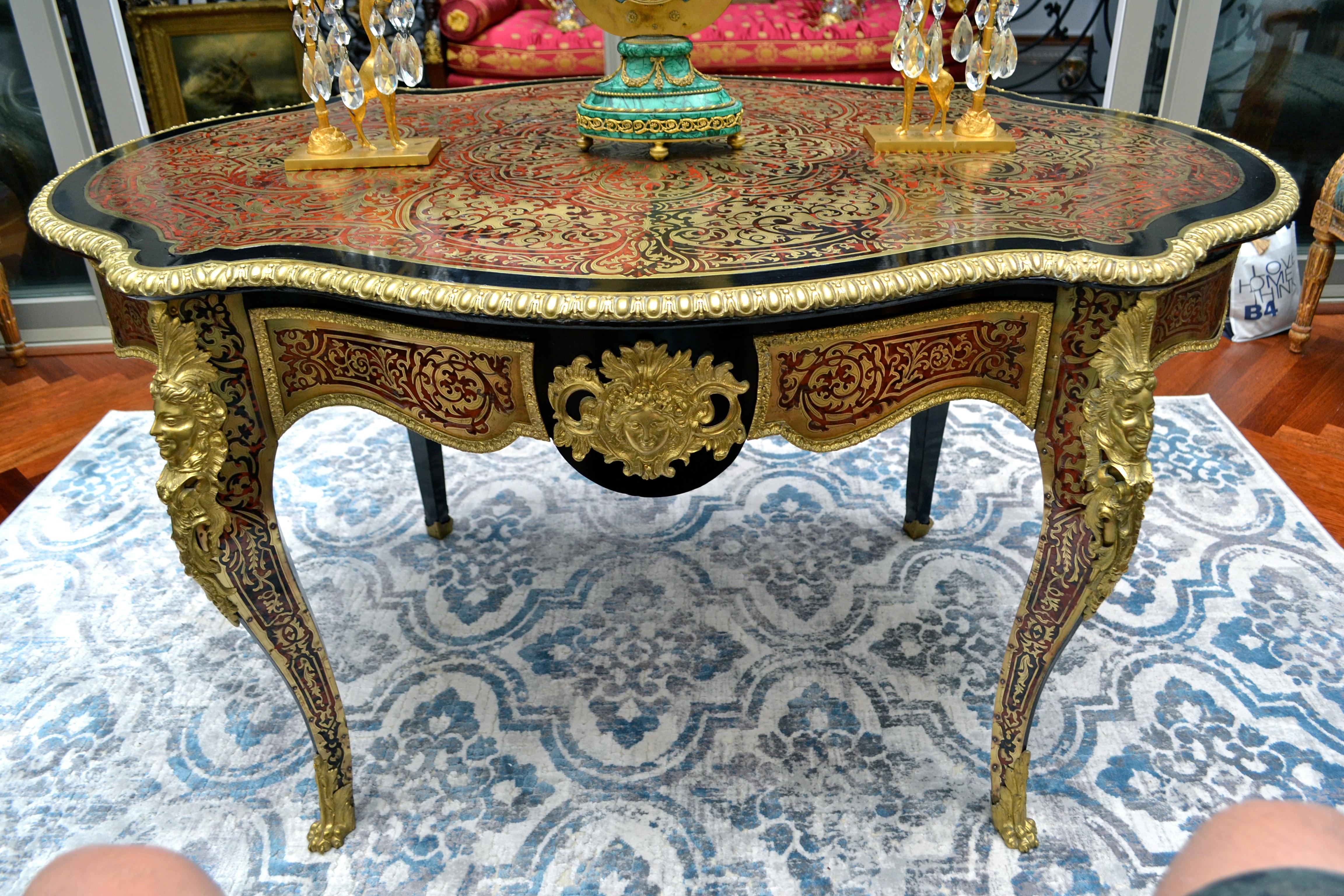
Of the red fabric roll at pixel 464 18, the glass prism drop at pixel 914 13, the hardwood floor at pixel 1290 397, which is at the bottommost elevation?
the hardwood floor at pixel 1290 397

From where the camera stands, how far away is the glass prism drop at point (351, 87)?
137 centimetres

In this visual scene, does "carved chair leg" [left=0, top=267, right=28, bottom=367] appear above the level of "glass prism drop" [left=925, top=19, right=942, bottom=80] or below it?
below

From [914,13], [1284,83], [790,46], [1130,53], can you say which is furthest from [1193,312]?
[790,46]

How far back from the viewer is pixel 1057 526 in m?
1.17

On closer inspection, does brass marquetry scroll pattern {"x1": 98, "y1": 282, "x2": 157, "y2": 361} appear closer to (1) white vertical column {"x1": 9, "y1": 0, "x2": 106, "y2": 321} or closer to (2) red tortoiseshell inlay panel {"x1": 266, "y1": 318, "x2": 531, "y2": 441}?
(2) red tortoiseshell inlay panel {"x1": 266, "y1": 318, "x2": 531, "y2": 441}

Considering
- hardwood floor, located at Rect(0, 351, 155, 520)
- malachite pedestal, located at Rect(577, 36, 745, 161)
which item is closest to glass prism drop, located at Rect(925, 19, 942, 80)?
malachite pedestal, located at Rect(577, 36, 745, 161)

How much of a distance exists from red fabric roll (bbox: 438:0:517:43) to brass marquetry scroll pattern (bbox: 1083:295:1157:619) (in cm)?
309

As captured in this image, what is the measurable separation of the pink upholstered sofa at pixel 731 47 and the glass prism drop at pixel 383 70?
221 cm

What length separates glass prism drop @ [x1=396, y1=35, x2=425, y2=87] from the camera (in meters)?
1.42

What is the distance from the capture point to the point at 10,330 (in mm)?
2838

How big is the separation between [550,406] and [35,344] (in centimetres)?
278

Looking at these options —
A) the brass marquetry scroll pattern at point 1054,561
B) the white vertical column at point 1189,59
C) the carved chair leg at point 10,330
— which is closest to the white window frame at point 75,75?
the carved chair leg at point 10,330

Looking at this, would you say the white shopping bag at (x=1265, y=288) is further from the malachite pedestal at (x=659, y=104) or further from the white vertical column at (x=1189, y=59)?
the malachite pedestal at (x=659, y=104)

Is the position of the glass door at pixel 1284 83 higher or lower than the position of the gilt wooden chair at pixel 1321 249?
higher
